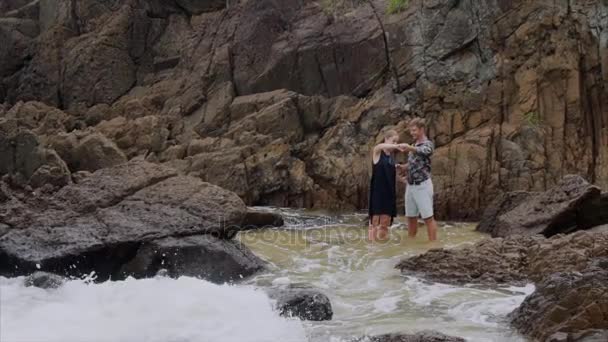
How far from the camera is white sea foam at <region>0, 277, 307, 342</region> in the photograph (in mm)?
5820

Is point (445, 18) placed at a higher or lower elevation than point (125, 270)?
higher

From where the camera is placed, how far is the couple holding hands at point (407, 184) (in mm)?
10945

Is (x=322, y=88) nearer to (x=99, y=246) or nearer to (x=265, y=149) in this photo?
(x=265, y=149)

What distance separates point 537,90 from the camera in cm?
1683

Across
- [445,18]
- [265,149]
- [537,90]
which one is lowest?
[265,149]

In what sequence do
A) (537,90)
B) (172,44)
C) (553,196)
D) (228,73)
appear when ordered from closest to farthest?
(553,196)
(537,90)
(228,73)
(172,44)

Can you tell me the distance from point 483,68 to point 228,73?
24.1 feet

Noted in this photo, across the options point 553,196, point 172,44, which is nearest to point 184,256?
point 553,196

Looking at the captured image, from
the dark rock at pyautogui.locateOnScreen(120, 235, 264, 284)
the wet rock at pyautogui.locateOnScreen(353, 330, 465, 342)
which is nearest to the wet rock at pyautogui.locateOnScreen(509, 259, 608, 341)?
the wet rock at pyautogui.locateOnScreen(353, 330, 465, 342)

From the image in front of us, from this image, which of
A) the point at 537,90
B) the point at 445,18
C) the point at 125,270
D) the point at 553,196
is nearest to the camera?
the point at 125,270

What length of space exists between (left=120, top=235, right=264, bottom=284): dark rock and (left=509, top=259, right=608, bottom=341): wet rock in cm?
361

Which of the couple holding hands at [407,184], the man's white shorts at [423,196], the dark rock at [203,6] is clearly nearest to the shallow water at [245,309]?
the man's white shorts at [423,196]

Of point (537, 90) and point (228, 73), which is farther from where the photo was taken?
point (228, 73)

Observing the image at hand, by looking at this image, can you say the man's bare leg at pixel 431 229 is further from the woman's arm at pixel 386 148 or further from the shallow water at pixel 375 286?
the woman's arm at pixel 386 148
